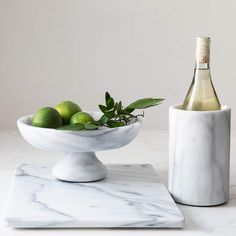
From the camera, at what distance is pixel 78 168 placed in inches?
51.1

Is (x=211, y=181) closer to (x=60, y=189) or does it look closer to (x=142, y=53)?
(x=60, y=189)

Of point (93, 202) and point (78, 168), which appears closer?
point (93, 202)

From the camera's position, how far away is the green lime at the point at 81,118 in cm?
127

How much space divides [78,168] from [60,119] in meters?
0.11

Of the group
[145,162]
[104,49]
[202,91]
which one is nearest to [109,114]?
[202,91]

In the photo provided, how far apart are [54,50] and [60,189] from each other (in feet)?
4.05

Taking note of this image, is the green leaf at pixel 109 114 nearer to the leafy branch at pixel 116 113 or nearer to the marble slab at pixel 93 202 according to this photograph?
the leafy branch at pixel 116 113

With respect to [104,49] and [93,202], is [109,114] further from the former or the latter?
[104,49]

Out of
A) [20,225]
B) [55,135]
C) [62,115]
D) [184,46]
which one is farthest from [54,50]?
[20,225]

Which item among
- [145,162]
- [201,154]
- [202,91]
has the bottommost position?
[145,162]

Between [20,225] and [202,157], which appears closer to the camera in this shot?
[20,225]

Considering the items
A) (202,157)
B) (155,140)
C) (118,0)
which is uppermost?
(118,0)

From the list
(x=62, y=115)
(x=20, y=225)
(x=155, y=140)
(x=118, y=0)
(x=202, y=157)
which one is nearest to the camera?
(x=20, y=225)

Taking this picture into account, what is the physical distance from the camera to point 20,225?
3.40ft
